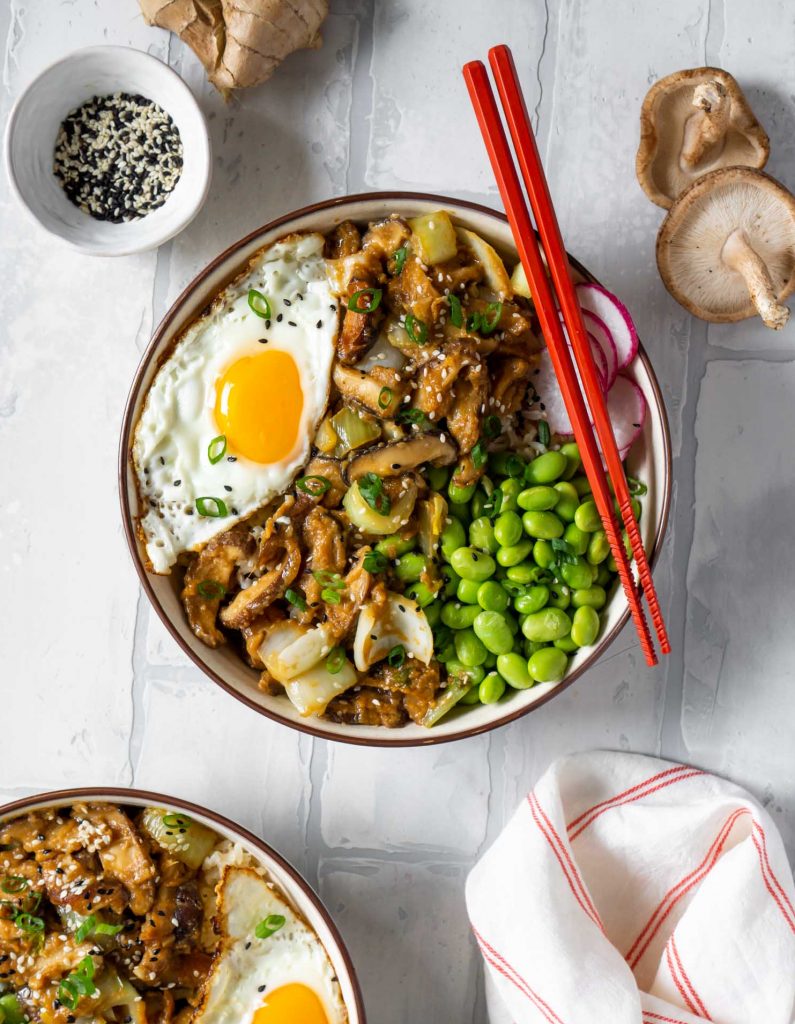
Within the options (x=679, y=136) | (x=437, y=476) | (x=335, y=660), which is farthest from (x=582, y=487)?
(x=679, y=136)

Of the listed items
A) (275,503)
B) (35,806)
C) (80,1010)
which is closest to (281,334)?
(275,503)

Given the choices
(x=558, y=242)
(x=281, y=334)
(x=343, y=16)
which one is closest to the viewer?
(x=558, y=242)

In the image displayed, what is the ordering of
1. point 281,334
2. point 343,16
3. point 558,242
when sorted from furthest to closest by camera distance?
point 343,16 → point 281,334 → point 558,242

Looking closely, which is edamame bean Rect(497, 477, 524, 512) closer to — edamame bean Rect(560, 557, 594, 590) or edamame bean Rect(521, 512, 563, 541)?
edamame bean Rect(521, 512, 563, 541)

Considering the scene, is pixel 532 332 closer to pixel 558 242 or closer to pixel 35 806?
pixel 558 242

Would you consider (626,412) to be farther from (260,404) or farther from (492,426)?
(260,404)

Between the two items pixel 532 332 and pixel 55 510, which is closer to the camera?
pixel 532 332

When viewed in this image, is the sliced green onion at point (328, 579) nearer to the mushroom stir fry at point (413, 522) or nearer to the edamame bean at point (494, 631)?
the mushroom stir fry at point (413, 522)

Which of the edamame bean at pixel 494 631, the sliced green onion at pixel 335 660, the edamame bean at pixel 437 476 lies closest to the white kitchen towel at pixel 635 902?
the edamame bean at pixel 494 631
